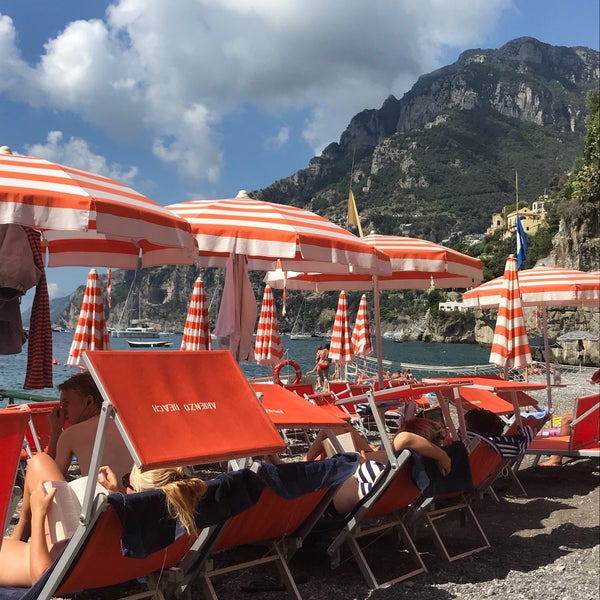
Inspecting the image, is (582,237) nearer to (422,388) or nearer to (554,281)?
(554,281)

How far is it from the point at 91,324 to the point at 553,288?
5.99 meters

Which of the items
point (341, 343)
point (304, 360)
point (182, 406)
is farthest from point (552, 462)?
point (304, 360)

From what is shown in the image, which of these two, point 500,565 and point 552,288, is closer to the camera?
point 500,565

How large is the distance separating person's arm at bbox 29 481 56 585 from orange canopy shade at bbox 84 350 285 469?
449 mm

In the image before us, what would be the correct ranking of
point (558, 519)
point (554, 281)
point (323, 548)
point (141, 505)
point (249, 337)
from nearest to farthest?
point (141, 505), point (323, 548), point (558, 519), point (249, 337), point (554, 281)

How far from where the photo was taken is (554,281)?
9.18 metres

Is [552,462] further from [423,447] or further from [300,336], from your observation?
[300,336]

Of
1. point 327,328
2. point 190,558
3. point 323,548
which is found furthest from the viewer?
point 327,328

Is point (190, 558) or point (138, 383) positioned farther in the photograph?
point (190, 558)

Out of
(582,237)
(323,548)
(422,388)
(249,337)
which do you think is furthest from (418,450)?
(582,237)

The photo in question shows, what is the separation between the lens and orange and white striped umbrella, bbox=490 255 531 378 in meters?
7.64

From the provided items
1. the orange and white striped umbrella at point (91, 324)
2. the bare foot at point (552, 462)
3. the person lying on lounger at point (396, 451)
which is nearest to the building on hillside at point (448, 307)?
the bare foot at point (552, 462)

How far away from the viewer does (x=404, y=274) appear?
9.57 metres

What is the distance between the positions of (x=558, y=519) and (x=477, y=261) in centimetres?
339
